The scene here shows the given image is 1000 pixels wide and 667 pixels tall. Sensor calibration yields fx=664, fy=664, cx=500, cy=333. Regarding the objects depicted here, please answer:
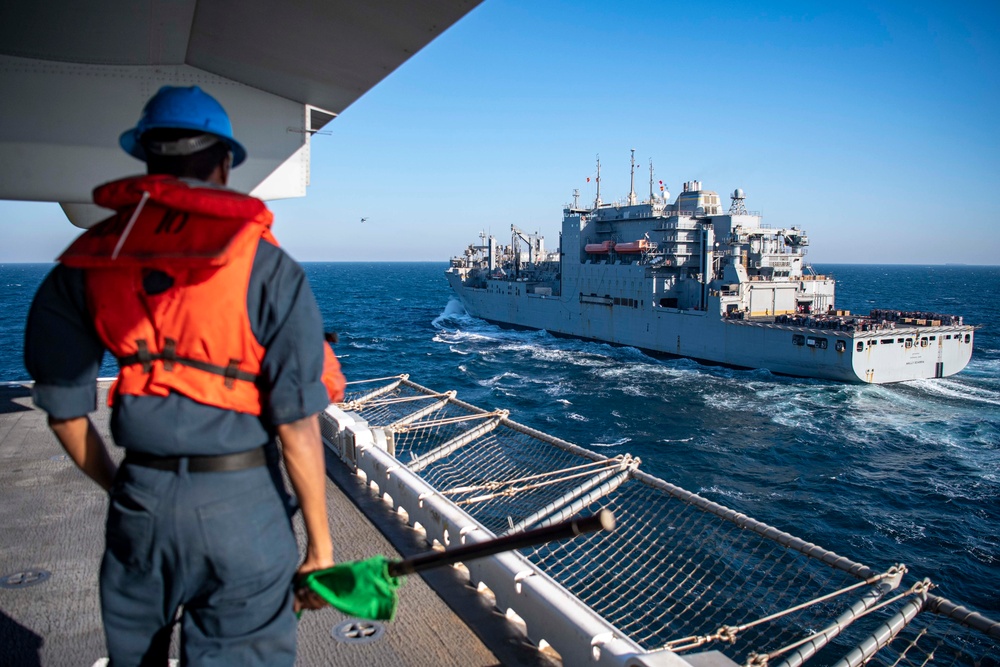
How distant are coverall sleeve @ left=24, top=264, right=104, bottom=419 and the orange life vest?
0.06 m

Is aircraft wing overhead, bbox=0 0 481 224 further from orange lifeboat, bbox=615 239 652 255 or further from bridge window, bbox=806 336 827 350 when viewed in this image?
orange lifeboat, bbox=615 239 652 255

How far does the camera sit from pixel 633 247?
3834 cm

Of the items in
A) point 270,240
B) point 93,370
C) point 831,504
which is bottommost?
point 831,504

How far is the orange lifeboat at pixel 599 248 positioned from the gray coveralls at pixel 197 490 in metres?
39.6

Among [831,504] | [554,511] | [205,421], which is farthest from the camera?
[831,504]

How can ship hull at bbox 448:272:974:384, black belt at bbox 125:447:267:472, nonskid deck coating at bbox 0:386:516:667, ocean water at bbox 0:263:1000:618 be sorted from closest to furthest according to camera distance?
1. black belt at bbox 125:447:267:472
2. nonskid deck coating at bbox 0:386:516:667
3. ocean water at bbox 0:263:1000:618
4. ship hull at bbox 448:272:974:384

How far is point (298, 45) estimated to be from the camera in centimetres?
472

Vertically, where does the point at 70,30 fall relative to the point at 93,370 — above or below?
above

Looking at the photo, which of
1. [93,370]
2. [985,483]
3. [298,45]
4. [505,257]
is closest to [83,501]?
[298,45]

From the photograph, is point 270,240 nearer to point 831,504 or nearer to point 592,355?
point 831,504

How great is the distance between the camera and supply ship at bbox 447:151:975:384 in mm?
28031

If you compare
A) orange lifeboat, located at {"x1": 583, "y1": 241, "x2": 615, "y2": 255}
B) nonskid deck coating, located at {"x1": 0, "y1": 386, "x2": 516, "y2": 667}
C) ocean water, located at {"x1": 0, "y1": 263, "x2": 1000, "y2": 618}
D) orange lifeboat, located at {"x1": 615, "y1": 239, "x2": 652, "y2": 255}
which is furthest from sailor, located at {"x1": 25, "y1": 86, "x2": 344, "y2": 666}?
orange lifeboat, located at {"x1": 583, "y1": 241, "x2": 615, "y2": 255}

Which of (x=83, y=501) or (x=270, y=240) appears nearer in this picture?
(x=270, y=240)

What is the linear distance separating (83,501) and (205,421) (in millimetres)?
4908
